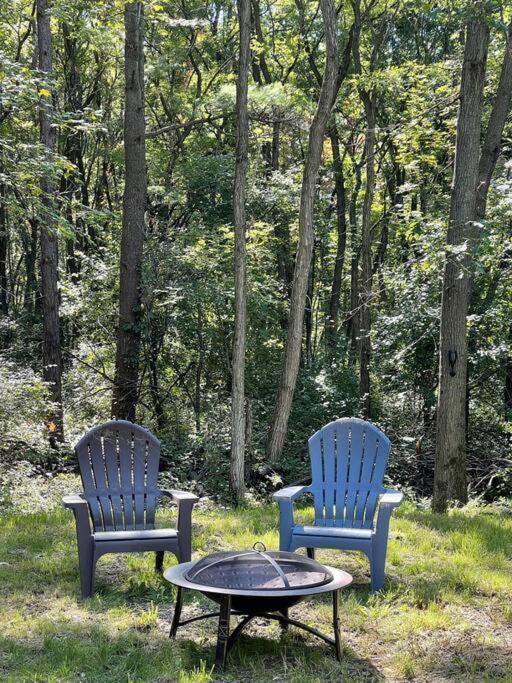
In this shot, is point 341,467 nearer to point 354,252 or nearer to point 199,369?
point 199,369

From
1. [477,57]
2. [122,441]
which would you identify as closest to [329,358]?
[477,57]

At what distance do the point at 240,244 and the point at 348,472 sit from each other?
12.3 ft

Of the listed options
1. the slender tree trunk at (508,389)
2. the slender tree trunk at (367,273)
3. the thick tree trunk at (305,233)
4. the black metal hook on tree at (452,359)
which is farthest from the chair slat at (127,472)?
the slender tree trunk at (367,273)

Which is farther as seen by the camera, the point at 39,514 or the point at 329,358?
the point at 329,358

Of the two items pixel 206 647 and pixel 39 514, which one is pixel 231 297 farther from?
pixel 206 647

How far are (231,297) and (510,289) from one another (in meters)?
3.66

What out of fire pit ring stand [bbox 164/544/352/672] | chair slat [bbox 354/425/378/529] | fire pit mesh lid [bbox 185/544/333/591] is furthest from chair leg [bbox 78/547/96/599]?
chair slat [bbox 354/425/378/529]

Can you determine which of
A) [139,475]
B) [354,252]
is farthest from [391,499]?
[354,252]

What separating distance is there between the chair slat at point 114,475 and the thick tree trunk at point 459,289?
13.2 ft

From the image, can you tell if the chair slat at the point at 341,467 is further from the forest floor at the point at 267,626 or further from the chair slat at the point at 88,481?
the chair slat at the point at 88,481

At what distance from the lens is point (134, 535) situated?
4.48 m

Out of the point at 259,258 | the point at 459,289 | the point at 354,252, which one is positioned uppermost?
the point at 354,252

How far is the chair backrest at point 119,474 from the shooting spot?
4930 millimetres

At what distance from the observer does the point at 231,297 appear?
10406mm
